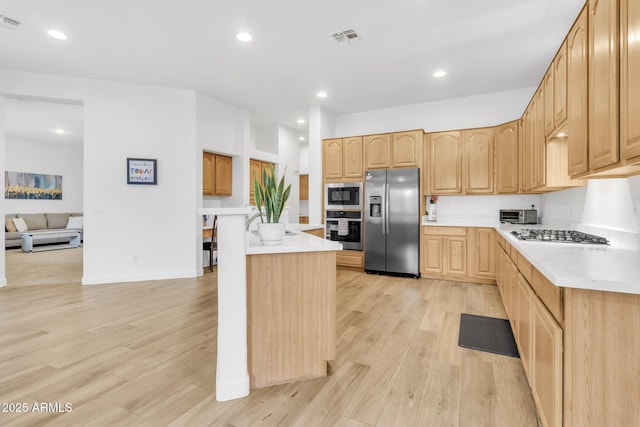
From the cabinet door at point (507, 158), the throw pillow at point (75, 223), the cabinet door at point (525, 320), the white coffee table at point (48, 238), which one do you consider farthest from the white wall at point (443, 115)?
the throw pillow at point (75, 223)

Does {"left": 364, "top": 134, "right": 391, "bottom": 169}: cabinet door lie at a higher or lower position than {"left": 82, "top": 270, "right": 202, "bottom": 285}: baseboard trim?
higher

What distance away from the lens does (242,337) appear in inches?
70.9

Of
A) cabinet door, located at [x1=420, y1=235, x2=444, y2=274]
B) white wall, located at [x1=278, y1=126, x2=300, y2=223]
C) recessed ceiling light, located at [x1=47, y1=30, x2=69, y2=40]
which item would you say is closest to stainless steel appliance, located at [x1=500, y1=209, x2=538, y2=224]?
cabinet door, located at [x1=420, y1=235, x2=444, y2=274]

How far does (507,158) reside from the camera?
14.1 feet

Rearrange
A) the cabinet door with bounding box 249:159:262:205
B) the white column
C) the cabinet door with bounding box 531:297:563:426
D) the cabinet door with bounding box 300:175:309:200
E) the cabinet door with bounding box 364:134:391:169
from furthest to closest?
1. the cabinet door with bounding box 300:175:309:200
2. the cabinet door with bounding box 249:159:262:205
3. the cabinet door with bounding box 364:134:391:169
4. the white column
5. the cabinet door with bounding box 531:297:563:426

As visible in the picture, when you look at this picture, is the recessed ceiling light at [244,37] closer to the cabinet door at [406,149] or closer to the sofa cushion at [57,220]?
the cabinet door at [406,149]

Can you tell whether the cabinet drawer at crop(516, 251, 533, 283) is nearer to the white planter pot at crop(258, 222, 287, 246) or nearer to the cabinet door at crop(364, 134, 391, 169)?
the white planter pot at crop(258, 222, 287, 246)

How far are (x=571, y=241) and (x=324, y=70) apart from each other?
3.30 meters

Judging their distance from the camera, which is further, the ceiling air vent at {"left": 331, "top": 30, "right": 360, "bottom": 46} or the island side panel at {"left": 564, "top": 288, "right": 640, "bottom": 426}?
the ceiling air vent at {"left": 331, "top": 30, "right": 360, "bottom": 46}

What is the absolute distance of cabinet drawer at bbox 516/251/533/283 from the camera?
5.95ft

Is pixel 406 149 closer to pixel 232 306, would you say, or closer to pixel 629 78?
pixel 629 78

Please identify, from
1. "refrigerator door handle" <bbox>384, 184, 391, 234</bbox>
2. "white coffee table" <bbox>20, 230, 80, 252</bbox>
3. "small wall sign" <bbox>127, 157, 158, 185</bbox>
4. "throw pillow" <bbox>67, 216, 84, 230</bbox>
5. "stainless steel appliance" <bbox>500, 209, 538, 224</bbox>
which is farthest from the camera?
"throw pillow" <bbox>67, 216, 84, 230</bbox>

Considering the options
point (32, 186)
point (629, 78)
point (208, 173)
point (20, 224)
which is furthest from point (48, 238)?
point (629, 78)

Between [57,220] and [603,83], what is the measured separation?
11016mm
